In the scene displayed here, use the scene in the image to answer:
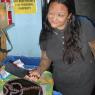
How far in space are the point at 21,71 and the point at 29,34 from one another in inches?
21.7

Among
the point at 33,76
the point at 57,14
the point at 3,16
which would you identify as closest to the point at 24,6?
Result: the point at 3,16

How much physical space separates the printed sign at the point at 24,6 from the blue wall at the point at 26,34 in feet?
0.11

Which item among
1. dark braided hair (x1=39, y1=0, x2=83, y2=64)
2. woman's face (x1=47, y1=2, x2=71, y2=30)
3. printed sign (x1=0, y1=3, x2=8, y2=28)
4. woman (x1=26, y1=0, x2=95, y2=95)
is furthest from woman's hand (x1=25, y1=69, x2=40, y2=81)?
printed sign (x1=0, y1=3, x2=8, y2=28)

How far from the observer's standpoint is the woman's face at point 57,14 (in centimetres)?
156

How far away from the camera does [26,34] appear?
2.17 metres

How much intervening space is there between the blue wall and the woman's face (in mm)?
482

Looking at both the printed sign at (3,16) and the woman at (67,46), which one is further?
the printed sign at (3,16)

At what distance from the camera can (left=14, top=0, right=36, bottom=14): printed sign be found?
2037 mm

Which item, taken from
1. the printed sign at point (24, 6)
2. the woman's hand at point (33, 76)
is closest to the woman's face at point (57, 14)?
the woman's hand at point (33, 76)

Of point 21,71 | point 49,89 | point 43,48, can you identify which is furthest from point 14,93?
point 43,48

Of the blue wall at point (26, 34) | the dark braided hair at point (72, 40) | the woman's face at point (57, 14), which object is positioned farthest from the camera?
the blue wall at point (26, 34)

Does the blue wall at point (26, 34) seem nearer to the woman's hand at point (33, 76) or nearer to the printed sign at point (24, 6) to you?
the printed sign at point (24, 6)

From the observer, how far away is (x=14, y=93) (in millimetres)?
1347

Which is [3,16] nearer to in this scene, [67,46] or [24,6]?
[24,6]
